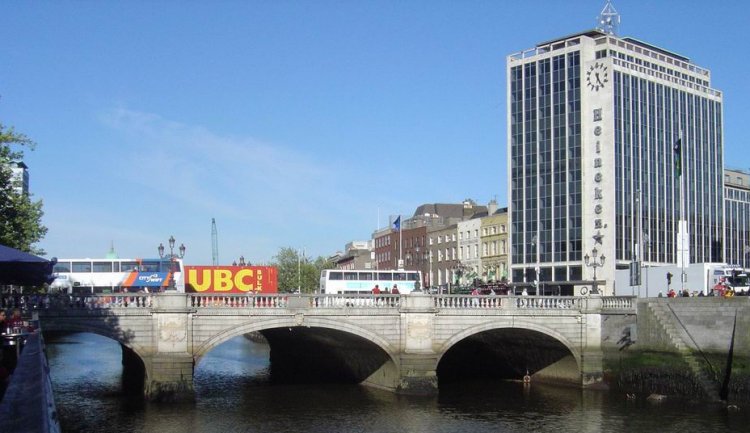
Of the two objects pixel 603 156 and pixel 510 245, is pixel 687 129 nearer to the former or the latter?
pixel 603 156

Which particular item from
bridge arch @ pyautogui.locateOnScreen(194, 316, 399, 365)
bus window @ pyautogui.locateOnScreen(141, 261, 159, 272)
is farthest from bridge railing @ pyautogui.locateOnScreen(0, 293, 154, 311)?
bus window @ pyautogui.locateOnScreen(141, 261, 159, 272)

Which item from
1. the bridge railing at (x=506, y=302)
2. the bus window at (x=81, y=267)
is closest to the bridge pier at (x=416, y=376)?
the bridge railing at (x=506, y=302)

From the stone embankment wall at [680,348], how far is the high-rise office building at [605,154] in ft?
129

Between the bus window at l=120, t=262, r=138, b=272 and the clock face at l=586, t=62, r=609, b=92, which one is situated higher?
the clock face at l=586, t=62, r=609, b=92

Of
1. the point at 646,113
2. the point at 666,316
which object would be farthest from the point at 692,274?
the point at 646,113

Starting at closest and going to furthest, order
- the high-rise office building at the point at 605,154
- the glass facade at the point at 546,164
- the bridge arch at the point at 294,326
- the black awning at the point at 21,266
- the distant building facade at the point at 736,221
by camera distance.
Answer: the black awning at the point at 21,266 → the bridge arch at the point at 294,326 → the high-rise office building at the point at 605,154 → the glass facade at the point at 546,164 → the distant building facade at the point at 736,221

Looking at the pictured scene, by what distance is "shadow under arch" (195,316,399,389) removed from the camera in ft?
143

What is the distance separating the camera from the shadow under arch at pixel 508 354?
1918 inches

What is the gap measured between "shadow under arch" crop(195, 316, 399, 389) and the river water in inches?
64.3

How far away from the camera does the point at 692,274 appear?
2511 inches

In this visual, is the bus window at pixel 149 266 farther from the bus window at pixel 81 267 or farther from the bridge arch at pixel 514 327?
the bridge arch at pixel 514 327

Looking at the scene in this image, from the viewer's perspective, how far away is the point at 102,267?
57562mm

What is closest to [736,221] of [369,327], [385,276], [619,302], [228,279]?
[385,276]

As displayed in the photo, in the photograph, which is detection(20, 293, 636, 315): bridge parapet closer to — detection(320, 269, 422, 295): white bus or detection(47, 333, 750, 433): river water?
detection(47, 333, 750, 433): river water
